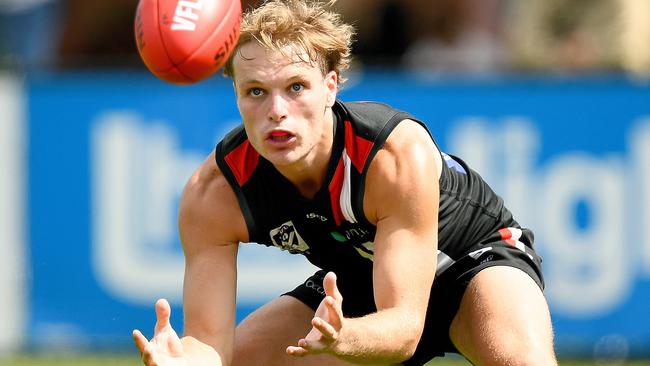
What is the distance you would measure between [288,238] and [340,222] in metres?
0.27

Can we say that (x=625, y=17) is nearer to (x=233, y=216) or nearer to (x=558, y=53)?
(x=558, y=53)

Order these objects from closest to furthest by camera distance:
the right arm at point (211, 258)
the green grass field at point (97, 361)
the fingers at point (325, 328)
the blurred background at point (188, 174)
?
the fingers at point (325, 328)
the right arm at point (211, 258)
the green grass field at point (97, 361)
the blurred background at point (188, 174)

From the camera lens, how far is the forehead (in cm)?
538

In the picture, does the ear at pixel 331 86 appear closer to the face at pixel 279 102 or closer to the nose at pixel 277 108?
the face at pixel 279 102

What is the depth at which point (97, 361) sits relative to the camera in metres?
9.56

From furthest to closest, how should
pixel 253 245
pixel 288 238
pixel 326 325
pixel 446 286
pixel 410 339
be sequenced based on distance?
pixel 253 245, pixel 446 286, pixel 288 238, pixel 410 339, pixel 326 325

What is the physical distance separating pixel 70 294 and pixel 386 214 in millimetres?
5156

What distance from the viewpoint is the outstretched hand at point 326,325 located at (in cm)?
479

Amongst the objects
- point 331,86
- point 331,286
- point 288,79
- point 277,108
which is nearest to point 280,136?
point 277,108

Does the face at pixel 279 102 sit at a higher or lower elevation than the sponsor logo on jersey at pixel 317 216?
higher

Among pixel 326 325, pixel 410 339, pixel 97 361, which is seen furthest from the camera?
pixel 97 361

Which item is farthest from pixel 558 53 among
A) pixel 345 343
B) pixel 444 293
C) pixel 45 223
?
pixel 345 343

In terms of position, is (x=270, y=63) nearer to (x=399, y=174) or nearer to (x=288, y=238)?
(x=399, y=174)

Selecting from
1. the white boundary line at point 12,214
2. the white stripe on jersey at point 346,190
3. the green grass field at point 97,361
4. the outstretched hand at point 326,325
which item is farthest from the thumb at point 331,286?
the white boundary line at point 12,214
